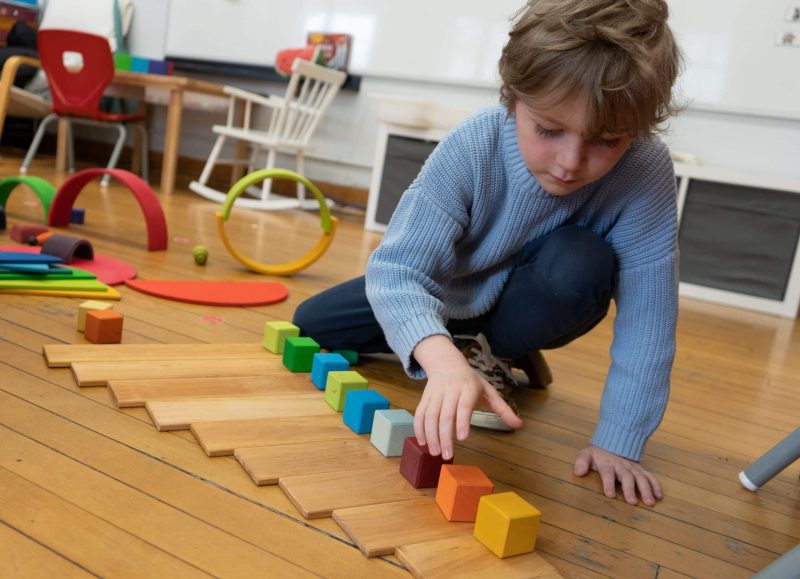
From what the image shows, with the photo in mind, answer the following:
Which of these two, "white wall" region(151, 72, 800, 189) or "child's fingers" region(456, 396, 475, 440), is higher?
"white wall" region(151, 72, 800, 189)

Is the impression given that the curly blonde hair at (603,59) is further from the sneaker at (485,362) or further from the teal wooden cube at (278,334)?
the teal wooden cube at (278,334)

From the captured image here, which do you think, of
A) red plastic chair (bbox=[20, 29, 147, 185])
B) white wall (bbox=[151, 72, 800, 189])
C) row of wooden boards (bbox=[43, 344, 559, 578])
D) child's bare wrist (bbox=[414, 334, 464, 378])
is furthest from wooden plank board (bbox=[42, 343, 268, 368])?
red plastic chair (bbox=[20, 29, 147, 185])

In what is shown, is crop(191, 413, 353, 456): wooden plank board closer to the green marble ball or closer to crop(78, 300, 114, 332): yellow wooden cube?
crop(78, 300, 114, 332): yellow wooden cube

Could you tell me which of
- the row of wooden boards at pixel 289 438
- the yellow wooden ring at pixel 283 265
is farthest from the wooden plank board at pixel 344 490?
the yellow wooden ring at pixel 283 265

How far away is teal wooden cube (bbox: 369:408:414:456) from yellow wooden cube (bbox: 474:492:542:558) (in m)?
0.17

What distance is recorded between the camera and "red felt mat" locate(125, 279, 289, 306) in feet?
4.95

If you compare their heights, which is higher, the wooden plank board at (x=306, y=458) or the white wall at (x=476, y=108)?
the white wall at (x=476, y=108)

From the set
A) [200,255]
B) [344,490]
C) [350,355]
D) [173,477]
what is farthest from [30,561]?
[200,255]

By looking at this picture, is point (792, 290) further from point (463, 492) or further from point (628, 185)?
point (463, 492)

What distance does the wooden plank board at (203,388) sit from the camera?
931 mm

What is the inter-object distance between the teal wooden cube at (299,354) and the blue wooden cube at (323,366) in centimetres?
3

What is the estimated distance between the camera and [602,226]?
1014 millimetres

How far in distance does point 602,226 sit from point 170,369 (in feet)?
2.08

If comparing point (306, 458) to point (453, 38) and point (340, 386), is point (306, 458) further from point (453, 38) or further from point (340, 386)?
point (453, 38)
